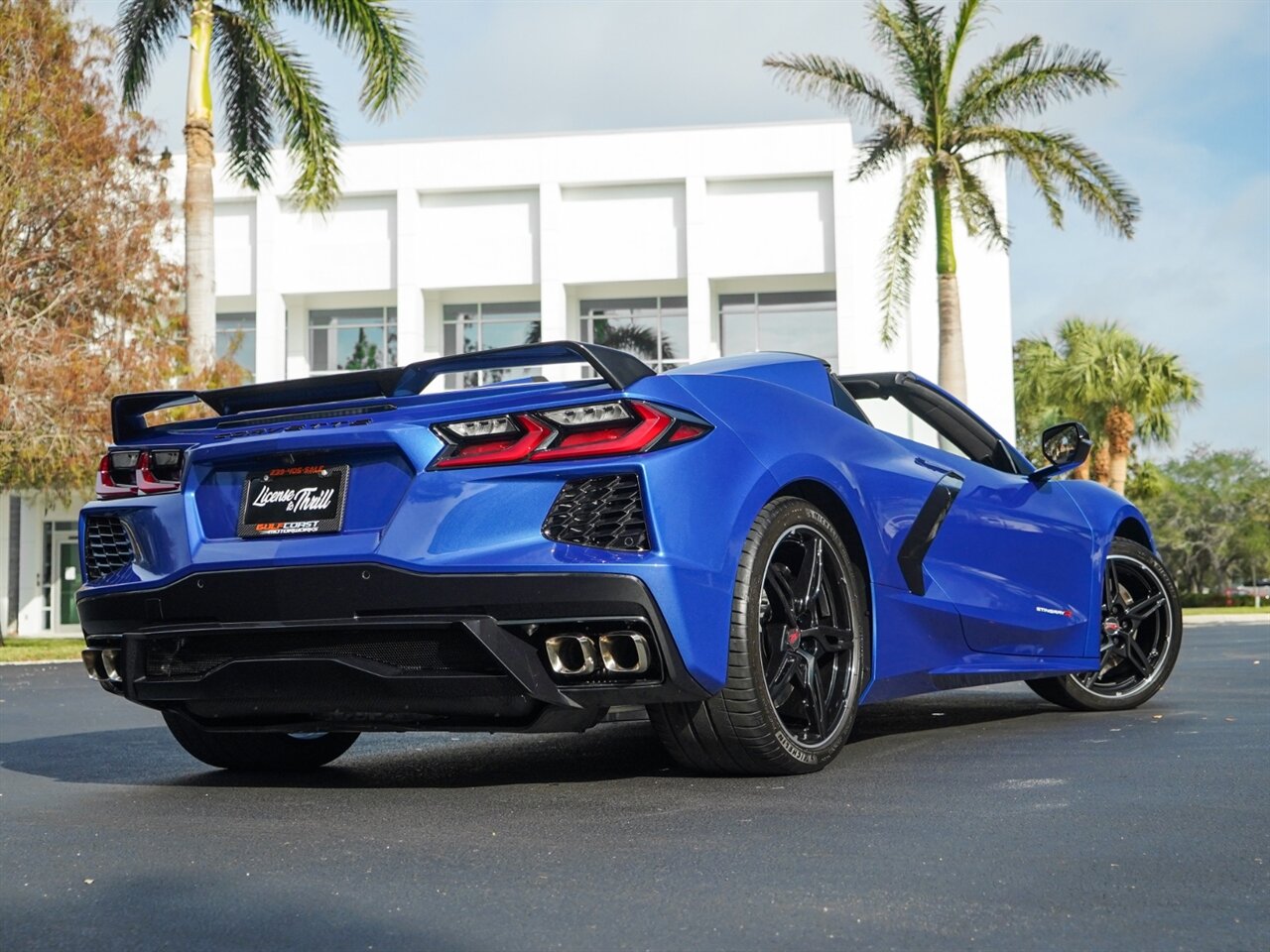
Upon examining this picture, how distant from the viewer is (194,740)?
17.5 ft

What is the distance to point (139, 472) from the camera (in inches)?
192

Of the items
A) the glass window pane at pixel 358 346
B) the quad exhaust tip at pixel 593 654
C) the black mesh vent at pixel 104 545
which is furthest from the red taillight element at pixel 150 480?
the glass window pane at pixel 358 346

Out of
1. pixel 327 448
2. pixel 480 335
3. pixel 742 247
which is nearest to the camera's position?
pixel 327 448

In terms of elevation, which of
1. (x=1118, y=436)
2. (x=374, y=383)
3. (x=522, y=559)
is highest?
(x=1118, y=436)

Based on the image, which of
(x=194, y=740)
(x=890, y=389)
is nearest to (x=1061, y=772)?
(x=890, y=389)

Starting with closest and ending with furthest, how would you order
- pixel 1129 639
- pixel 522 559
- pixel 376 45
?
pixel 522 559 → pixel 1129 639 → pixel 376 45

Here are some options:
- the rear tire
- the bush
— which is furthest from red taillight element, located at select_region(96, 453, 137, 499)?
the bush

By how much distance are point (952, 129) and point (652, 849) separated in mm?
24003

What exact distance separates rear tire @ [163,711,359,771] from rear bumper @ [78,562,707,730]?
0.61 m

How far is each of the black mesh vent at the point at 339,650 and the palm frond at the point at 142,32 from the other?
2103 cm

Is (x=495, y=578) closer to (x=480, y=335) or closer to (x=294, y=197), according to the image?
(x=294, y=197)

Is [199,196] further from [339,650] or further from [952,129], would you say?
[339,650]

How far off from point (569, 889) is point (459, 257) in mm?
37795

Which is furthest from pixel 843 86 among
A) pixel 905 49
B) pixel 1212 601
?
pixel 1212 601
